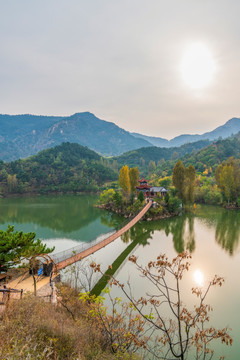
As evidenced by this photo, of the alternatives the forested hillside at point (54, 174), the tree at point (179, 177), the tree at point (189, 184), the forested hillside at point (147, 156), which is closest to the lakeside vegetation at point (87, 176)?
the forested hillside at point (54, 174)

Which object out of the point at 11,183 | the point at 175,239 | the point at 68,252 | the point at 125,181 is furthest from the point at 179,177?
the point at 11,183

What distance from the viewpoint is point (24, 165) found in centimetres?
7344

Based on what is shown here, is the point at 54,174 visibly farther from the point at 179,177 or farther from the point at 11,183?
the point at 179,177

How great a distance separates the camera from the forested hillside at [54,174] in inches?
2457

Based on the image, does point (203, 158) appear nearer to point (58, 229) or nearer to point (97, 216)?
point (97, 216)

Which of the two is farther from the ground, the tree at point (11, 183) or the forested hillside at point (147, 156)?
the forested hillside at point (147, 156)

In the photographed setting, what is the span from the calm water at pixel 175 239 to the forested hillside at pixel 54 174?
26.8 meters

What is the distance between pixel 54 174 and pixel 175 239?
5853 cm

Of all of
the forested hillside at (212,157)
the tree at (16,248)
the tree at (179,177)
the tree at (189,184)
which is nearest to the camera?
the tree at (16,248)

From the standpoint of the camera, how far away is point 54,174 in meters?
73.0

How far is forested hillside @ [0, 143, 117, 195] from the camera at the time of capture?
205 ft

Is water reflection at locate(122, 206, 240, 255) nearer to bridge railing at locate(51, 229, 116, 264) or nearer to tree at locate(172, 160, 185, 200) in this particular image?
tree at locate(172, 160, 185, 200)

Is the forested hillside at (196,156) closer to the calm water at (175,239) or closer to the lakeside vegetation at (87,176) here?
the lakeside vegetation at (87,176)

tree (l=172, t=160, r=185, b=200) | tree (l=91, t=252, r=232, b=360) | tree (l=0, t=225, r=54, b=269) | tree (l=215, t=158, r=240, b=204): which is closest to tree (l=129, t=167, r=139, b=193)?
tree (l=172, t=160, r=185, b=200)
